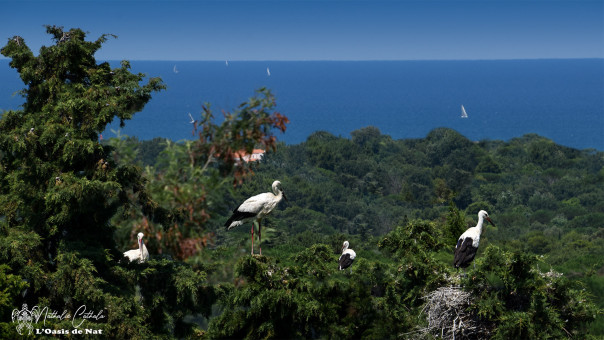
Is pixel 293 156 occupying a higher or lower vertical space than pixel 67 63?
lower

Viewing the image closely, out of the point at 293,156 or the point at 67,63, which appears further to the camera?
the point at 293,156

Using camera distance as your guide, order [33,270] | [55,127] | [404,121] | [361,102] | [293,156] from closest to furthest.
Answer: [33,270]
[55,127]
[293,156]
[404,121]
[361,102]

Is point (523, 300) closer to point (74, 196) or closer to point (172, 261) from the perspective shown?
point (172, 261)

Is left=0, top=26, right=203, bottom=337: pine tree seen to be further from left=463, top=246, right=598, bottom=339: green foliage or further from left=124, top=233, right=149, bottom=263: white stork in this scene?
left=463, top=246, right=598, bottom=339: green foliage

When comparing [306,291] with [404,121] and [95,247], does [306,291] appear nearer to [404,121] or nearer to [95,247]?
[95,247]

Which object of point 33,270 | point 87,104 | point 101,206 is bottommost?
point 33,270

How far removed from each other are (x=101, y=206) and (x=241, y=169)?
181 centimetres

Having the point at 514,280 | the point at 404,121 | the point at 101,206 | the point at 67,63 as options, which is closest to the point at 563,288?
the point at 514,280

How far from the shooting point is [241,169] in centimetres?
845

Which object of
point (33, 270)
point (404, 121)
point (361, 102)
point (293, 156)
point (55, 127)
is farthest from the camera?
point (361, 102)
